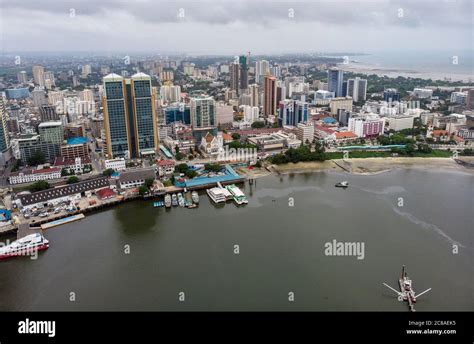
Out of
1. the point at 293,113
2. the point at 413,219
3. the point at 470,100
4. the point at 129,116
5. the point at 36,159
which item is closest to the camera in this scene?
the point at 413,219

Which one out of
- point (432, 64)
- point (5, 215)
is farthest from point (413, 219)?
point (432, 64)

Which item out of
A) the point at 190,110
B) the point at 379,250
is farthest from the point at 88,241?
the point at 190,110

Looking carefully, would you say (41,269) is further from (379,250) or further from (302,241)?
(379,250)

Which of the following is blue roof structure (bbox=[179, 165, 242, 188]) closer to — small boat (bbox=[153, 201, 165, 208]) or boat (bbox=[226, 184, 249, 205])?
boat (bbox=[226, 184, 249, 205])

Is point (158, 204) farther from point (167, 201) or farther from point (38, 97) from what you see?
point (38, 97)

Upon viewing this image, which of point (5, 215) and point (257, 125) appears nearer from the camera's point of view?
point (5, 215)

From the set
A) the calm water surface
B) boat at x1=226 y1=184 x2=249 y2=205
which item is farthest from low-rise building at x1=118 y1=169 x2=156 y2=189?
boat at x1=226 y1=184 x2=249 y2=205
